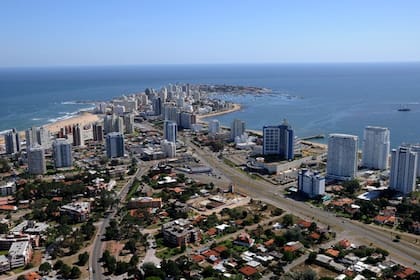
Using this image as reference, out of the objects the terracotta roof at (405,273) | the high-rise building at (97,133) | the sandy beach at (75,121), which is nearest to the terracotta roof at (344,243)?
the terracotta roof at (405,273)

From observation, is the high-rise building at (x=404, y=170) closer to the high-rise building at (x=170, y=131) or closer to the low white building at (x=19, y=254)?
the low white building at (x=19, y=254)

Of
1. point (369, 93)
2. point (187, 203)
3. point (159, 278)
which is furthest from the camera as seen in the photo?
point (369, 93)

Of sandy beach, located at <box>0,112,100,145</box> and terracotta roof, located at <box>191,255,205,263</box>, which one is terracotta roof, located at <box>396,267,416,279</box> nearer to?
terracotta roof, located at <box>191,255,205,263</box>

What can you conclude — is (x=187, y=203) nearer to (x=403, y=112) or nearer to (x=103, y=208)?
(x=103, y=208)

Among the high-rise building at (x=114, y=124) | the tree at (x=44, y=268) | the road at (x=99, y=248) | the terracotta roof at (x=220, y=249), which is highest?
the high-rise building at (x=114, y=124)

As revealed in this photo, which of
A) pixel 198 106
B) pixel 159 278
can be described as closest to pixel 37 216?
pixel 159 278

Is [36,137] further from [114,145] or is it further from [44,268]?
[44,268]

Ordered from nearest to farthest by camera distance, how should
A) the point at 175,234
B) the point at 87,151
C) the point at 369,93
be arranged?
the point at 175,234 < the point at 87,151 < the point at 369,93
